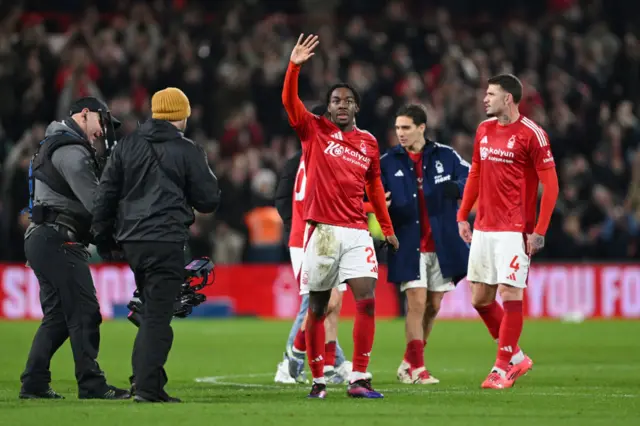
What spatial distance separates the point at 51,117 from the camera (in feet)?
85.0

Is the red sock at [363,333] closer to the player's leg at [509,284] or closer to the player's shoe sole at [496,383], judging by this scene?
the player's shoe sole at [496,383]

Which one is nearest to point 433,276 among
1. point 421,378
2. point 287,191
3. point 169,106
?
point 421,378

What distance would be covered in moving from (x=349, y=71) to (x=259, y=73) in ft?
6.10

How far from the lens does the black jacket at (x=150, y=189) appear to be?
10.4m

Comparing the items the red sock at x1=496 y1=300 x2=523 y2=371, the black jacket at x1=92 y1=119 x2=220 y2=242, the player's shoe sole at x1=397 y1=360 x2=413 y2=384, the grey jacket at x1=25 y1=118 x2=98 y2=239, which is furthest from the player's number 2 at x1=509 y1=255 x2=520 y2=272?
the grey jacket at x1=25 y1=118 x2=98 y2=239

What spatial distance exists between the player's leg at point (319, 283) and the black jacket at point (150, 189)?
1.13 meters

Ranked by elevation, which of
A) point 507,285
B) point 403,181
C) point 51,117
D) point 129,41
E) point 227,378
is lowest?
point 227,378

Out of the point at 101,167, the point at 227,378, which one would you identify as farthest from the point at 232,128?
the point at 101,167

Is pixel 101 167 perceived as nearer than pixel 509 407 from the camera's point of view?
No

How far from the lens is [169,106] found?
1066 cm

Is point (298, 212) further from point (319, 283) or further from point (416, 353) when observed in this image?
point (319, 283)

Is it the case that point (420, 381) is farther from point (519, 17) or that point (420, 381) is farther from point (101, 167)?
point (519, 17)

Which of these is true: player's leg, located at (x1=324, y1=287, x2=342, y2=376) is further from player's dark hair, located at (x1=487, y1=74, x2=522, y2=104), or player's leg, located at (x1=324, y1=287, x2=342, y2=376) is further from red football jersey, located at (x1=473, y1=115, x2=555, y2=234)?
player's dark hair, located at (x1=487, y1=74, x2=522, y2=104)

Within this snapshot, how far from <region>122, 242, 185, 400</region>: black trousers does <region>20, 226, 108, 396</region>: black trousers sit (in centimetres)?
86
